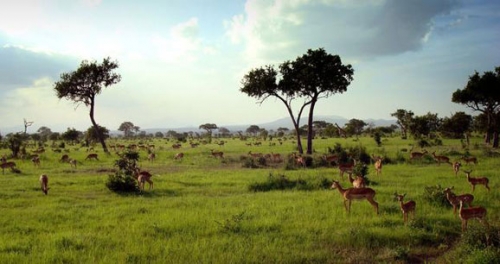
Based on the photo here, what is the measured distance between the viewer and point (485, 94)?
49.0 meters

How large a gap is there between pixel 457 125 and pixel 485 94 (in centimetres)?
1585

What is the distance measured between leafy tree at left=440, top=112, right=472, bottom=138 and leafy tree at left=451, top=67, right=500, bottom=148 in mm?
10183

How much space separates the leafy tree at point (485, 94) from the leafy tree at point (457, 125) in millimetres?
10183

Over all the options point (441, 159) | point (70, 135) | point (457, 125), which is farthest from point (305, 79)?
point (70, 135)

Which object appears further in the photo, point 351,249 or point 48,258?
point 351,249

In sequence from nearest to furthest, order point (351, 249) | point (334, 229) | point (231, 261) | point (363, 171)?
point (231, 261), point (351, 249), point (334, 229), point (363, 171)

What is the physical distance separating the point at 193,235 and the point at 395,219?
659 centimetres

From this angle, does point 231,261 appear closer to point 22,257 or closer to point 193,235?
point 193,235

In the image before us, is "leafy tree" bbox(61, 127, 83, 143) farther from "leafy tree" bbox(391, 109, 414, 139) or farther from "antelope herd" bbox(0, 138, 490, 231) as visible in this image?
"leafy tree" bbox(391, 109, 414, 139)

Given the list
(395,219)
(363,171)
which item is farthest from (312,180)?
(395,219)

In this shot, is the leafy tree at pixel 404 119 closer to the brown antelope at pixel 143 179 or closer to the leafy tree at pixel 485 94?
the leafy tree at pixel 485 94

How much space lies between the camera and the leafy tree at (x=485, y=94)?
4825cm

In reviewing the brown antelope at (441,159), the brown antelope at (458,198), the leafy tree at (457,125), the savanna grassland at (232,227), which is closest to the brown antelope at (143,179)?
the savanna grassland at (232,227)

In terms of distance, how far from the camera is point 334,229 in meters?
12.0
